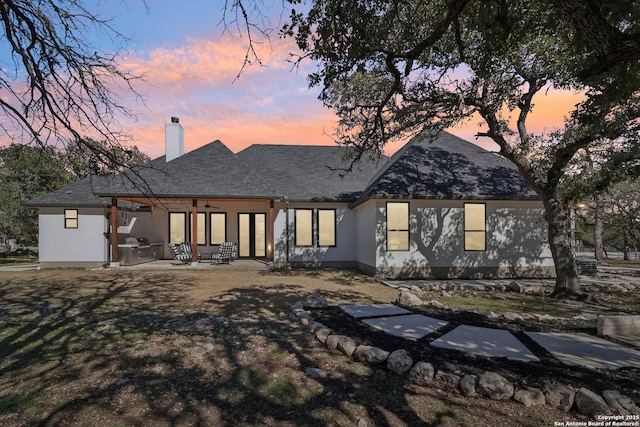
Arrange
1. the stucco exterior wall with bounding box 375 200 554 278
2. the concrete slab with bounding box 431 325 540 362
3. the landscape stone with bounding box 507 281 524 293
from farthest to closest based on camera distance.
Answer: the stucco exterior wall with bounding box 375 200 554 278 < the landscape stone with bounding box 507 281 524 293 < the concrete slab with bounding box 431 325 540 362

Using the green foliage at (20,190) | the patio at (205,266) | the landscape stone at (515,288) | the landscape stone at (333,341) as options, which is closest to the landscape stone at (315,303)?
the landscape stone at (333,341)

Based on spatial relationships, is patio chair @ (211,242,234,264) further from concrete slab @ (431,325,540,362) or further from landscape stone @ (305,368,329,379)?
landscape stone @ (305,368,329,379)

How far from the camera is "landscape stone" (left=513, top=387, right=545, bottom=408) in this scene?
3252mm

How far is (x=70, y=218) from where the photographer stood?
594 inches

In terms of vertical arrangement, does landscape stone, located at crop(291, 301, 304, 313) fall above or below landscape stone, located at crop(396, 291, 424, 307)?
below

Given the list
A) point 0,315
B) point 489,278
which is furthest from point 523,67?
point 0,315

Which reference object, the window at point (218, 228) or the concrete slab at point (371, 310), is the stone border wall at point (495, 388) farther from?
the window at point (218, 228)

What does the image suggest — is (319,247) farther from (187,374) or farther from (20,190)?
(20,190)

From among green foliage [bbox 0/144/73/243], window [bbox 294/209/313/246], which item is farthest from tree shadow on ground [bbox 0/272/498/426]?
green foliage [bbox 0/144/73/243]

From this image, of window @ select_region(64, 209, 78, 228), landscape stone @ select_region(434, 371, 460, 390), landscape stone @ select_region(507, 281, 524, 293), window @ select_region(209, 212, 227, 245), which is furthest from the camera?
window @ select_region(209, 212, 227, 245)

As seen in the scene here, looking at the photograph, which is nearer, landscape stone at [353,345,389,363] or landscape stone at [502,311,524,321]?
landscape stone at [353,345,389,363]

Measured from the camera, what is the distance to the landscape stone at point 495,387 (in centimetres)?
337

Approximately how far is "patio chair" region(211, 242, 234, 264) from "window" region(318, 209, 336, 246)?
4.19m

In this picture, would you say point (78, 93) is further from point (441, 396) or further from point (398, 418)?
point (441, 396)
